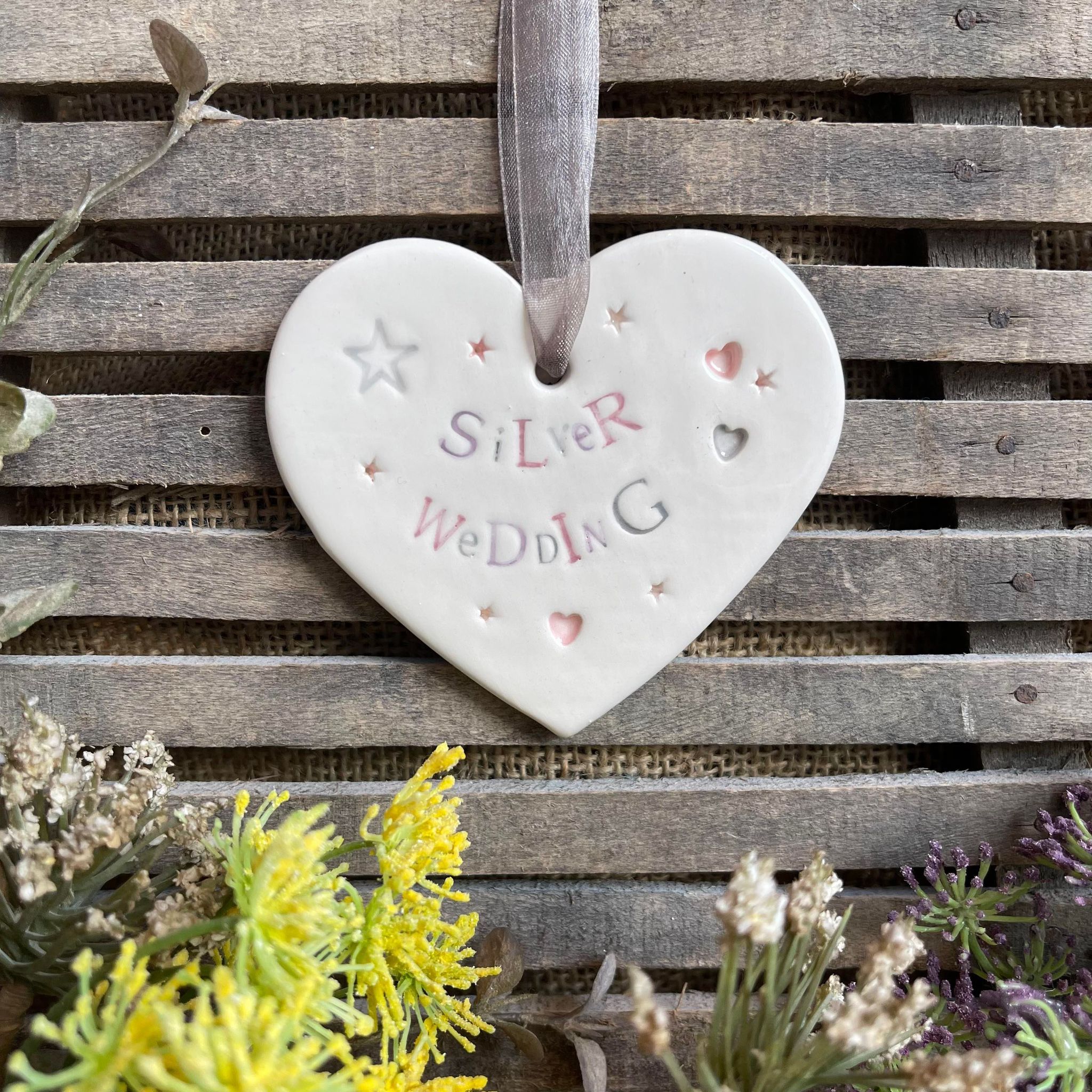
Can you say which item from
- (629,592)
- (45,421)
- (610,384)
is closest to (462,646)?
(629,592)

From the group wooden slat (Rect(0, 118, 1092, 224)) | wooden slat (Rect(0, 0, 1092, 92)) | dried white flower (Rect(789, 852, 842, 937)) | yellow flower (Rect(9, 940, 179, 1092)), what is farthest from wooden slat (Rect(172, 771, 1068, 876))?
wooden slat (Rect(0, 0, 1092, 92))

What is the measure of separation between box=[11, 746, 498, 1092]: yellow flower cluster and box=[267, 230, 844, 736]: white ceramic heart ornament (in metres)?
0.19

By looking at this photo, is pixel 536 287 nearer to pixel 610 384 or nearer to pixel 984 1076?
pixel 610 384

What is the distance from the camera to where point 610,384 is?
78 centimetres

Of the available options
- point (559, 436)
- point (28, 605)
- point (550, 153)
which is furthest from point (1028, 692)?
point (28, 605)

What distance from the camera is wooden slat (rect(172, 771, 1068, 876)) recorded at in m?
0.81

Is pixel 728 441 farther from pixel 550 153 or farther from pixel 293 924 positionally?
pixel 293 924

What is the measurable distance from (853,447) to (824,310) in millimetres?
122

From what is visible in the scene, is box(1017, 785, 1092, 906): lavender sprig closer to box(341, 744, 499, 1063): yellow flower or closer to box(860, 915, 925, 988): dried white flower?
box(860, 915, 925, 988): dried white flower

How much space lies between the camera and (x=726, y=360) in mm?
778

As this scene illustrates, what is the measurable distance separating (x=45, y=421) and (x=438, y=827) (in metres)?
0.47

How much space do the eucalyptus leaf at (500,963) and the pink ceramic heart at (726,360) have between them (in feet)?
1.65

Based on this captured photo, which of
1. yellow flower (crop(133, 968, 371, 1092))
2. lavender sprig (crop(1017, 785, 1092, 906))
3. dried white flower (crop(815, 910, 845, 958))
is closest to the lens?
yellow flower (crop(133, 968, 371, 1092))

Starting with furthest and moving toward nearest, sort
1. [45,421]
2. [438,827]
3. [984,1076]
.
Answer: [45,421] < [438,827] < [984,1076]
